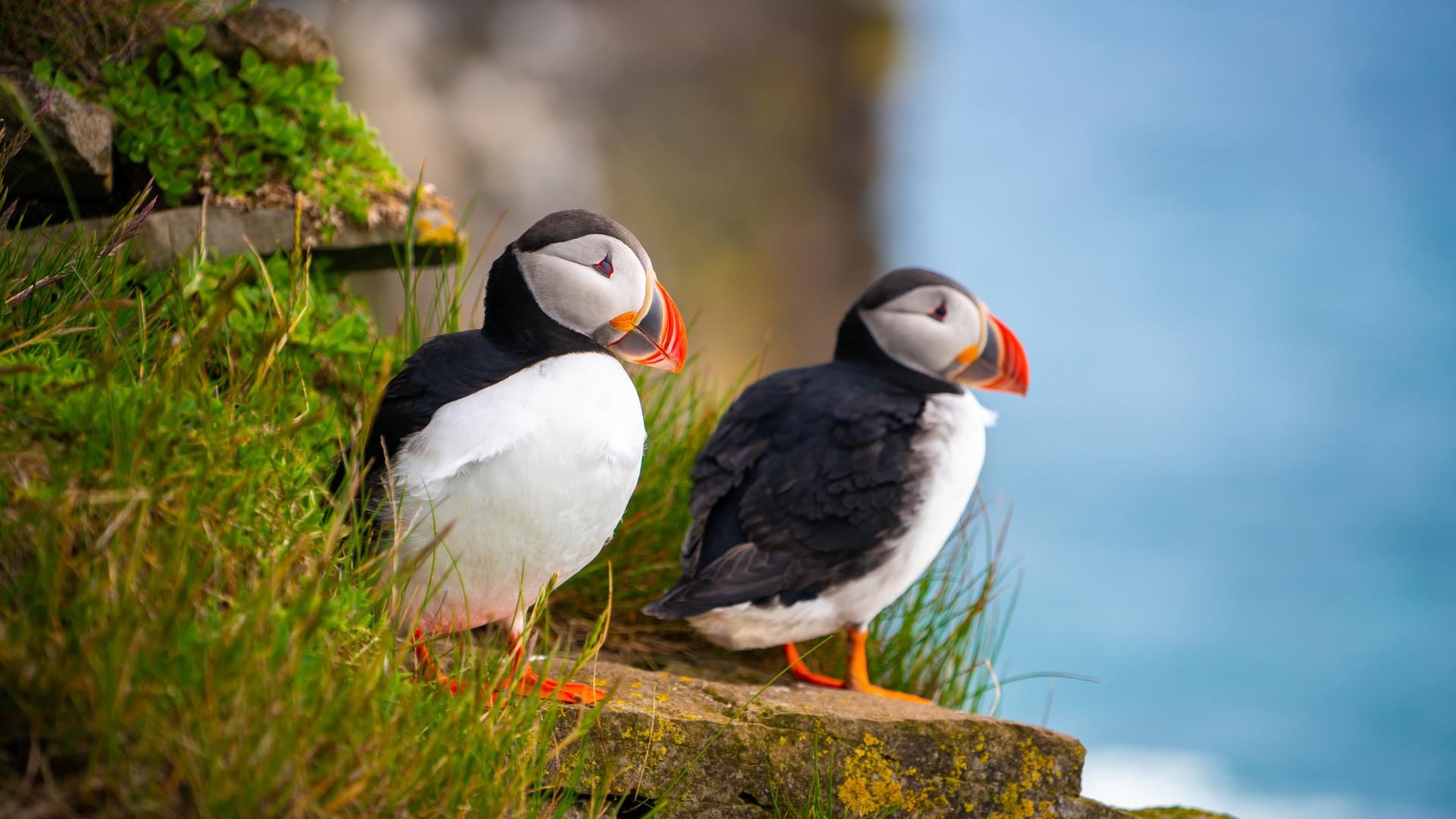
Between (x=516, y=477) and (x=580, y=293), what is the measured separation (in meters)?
0.46

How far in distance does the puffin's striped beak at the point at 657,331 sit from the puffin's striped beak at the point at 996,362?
4.26ft

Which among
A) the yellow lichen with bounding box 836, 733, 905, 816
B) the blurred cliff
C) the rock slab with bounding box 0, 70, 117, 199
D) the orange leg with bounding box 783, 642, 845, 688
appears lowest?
the yellow lichen with bounding box 836, 733, 905, 816

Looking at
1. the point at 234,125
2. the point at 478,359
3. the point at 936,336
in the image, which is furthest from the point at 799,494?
the point at 234,125

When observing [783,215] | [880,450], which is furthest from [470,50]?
[880,450]

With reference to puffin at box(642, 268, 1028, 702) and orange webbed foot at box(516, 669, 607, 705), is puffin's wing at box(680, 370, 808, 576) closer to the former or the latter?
puffin at box(642, 268, 1028, 702)

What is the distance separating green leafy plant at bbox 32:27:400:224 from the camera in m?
3.64

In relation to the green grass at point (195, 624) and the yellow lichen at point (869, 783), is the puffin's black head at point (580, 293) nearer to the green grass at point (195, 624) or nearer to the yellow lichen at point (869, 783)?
the green grass at point (195, 624)

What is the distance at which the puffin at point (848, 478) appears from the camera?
325 centimetres

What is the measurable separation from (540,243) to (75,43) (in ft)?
6.99

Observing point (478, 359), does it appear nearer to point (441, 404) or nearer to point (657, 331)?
point (441, 404)

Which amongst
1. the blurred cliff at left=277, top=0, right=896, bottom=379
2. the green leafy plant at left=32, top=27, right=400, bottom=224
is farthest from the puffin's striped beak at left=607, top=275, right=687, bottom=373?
the blurred cliff at left=277, top=0, right=896, bottom=379

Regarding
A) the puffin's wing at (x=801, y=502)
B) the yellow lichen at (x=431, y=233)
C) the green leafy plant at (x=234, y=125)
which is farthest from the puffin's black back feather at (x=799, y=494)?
the green leafy plant at (x=234, y=125)

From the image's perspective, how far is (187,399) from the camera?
2141 millimetres

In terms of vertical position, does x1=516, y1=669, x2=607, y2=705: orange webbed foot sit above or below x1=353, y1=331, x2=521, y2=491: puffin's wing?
below
